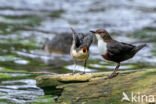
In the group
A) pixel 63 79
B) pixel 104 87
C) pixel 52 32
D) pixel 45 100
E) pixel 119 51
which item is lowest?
pixel 52 32

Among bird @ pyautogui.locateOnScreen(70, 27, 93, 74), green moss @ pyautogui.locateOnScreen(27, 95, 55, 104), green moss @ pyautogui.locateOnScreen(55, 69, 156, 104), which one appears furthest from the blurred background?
bird @ pyautogui.locateOnScreen(70, 27, 93, 74)

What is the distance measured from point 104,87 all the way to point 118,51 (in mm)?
605

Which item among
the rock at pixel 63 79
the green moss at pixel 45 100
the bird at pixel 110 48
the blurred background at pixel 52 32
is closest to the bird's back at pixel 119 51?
the bird at pixel 110 48

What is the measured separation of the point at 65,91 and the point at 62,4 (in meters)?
12.1

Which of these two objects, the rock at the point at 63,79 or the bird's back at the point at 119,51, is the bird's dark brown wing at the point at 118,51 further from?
the rock at the point at 63,79

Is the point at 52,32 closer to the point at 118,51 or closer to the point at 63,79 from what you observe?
the point at 63,79

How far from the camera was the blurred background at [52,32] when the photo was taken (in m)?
8.26

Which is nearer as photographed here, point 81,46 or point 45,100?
point 81,46

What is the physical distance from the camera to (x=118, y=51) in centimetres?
556

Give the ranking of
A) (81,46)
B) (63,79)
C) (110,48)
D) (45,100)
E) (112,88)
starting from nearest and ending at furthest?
(110,48)
(112,88)
(81,46)
(63,79)
(45,100)

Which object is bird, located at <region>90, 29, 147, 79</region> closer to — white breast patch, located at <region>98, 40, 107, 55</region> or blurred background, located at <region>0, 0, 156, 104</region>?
white breast patch, located at <region>98, 40, 107, 55</region>

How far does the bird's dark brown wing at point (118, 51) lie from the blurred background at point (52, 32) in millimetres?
1617

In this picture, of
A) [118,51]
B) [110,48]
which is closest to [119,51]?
[118,51]

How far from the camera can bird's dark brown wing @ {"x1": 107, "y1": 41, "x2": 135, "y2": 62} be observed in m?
5.52
